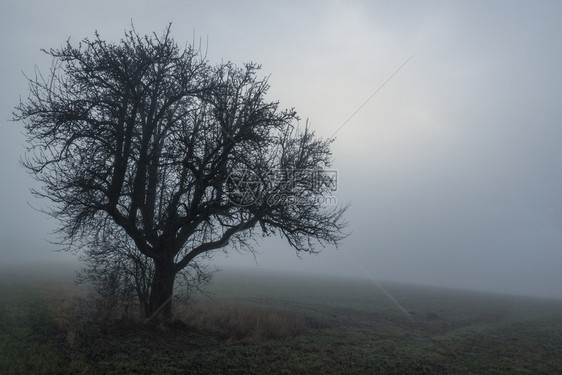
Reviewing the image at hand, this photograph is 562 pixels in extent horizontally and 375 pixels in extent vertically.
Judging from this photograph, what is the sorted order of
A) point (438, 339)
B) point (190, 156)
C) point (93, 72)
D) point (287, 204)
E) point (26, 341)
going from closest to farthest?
1. point (26, 341)
2. point (190, 156)
3. point (93, 72)
4. point (287, 204)
5. point (438, 339)

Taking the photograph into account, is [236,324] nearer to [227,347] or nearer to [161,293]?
[227,347]

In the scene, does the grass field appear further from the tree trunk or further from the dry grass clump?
the tree trunk

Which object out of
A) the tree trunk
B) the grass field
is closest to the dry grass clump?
the grass field

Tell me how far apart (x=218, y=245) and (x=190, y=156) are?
4.38 meters

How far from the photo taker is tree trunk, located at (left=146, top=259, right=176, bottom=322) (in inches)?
506

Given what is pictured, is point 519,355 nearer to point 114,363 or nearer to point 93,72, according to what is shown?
point 114,363

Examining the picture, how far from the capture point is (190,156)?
11.5 metres

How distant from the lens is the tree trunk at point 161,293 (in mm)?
12852

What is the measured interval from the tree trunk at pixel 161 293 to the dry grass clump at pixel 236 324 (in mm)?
681

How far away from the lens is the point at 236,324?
48.0 ft

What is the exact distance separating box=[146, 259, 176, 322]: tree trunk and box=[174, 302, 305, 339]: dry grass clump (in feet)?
2.24

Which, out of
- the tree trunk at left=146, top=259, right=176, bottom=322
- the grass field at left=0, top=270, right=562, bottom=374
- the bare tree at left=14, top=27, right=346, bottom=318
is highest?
the bare tree at left=14, top=27, right=346, bottom=318

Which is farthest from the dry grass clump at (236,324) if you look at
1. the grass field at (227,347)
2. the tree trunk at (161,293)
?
the tree trunk at (161,293)

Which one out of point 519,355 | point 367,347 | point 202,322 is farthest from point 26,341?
point 519,355
